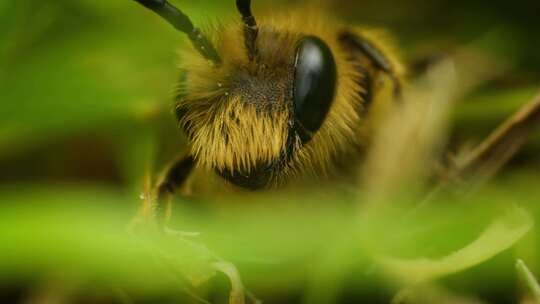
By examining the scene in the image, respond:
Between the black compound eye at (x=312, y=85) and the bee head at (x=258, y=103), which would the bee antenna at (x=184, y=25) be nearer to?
the bee head at (x=258, y=103)

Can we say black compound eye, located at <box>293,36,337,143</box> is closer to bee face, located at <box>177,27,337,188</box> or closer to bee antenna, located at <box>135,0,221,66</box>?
bee face, located at <box>177,27,337,188</box>

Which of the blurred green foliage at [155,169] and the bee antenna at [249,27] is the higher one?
the bee antenna at [249,27]

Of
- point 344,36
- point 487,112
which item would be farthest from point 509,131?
point 344,36

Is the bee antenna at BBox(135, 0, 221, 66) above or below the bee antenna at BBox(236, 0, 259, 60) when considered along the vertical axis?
below

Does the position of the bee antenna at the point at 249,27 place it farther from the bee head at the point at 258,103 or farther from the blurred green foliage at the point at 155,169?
the blurred green foliage at the point at 155,169

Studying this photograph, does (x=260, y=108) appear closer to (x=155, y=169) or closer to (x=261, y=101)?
(x=261, y=101)

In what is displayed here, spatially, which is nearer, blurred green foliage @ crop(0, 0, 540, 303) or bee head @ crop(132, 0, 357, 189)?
bee head @ crop(132, 0, 357, 189)

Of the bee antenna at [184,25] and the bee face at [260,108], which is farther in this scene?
the bee antenna at [184,25]

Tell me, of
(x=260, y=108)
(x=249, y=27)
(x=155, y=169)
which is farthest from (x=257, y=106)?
(x=155, y=169)

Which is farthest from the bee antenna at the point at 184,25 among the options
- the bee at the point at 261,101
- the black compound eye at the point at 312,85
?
the black compound eye at the point at 312,85

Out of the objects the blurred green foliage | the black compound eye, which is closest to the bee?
the black compound eye
